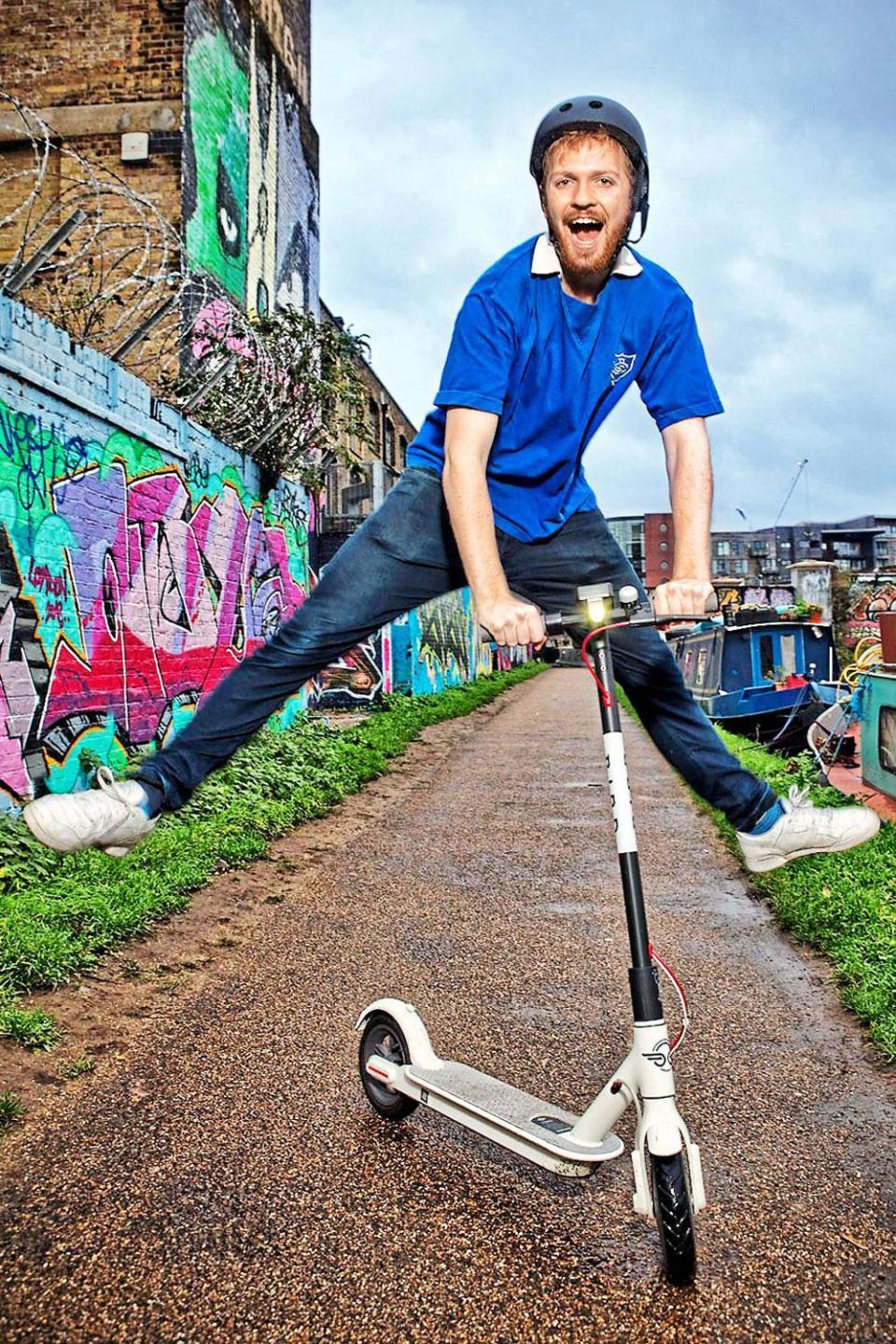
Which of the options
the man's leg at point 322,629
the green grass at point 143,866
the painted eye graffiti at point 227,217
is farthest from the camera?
the painted eye graffiti at point 227,217

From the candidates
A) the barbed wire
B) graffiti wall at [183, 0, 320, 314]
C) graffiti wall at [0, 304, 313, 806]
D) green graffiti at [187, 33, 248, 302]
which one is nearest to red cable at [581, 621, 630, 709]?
graffiti wall at [0, 304, 313, 806]

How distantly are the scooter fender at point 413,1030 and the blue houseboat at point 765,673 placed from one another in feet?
46.5

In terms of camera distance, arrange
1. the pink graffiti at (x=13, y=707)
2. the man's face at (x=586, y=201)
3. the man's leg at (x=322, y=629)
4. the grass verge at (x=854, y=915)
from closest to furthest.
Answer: the man's face at (x=586, y=201)
the man's leg at (x=322, y=629)
the grass verge at (x=854, y=915)
the pink graffiti at (x=13, y=707)

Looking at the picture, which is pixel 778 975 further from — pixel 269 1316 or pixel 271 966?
pixel 269 1316

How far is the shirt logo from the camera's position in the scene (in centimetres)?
308

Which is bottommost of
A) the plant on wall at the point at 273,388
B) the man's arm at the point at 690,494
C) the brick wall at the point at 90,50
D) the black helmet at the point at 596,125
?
the man's arm at the point at 690,494

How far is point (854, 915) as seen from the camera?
5348 mm

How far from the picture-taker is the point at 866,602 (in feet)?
102

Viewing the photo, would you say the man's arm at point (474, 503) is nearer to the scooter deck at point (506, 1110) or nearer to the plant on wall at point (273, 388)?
the scooter deck at point (506, 1110)

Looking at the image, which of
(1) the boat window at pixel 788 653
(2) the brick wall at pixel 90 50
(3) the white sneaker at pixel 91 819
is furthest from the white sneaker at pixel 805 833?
(1) the boat window at pixel 788 653

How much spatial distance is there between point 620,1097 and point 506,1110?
0.40m

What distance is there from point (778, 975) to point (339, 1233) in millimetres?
2887

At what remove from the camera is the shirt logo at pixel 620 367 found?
3.08 meters

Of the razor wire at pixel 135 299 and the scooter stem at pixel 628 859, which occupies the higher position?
the razor wire at pixel 135 299
